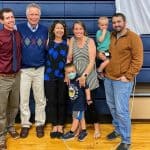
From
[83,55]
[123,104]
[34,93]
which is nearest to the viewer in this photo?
[123,104]

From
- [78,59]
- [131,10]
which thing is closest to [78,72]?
[78,59]

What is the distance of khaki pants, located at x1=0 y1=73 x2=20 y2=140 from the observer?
3.24 m

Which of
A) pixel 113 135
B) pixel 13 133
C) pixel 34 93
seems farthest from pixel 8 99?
pixel 113 135

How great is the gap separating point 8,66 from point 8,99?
411mm

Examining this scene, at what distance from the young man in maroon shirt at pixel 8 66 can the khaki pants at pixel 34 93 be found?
7 cm

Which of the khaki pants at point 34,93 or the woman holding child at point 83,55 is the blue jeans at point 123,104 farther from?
the khaki pants at point 34,93

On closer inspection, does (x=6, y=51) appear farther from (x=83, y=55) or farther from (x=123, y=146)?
(x=123, y=146)

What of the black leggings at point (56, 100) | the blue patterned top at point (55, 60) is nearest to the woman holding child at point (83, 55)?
the blue patterned top at point (55, 60)

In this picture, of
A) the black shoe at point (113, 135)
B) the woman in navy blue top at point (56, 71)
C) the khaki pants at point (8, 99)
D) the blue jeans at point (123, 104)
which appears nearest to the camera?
the blue jeans at point (123, 104)

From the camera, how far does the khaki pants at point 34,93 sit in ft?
11.2

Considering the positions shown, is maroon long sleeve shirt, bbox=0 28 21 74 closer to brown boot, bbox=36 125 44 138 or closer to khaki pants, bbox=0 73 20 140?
khaki pants, bbox=0 73 20 140

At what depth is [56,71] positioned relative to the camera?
3420 millimetres

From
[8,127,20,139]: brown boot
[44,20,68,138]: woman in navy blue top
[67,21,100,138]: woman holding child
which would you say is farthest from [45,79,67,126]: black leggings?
[8,127,20,139]: brown boot

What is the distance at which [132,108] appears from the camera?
12.9ft
